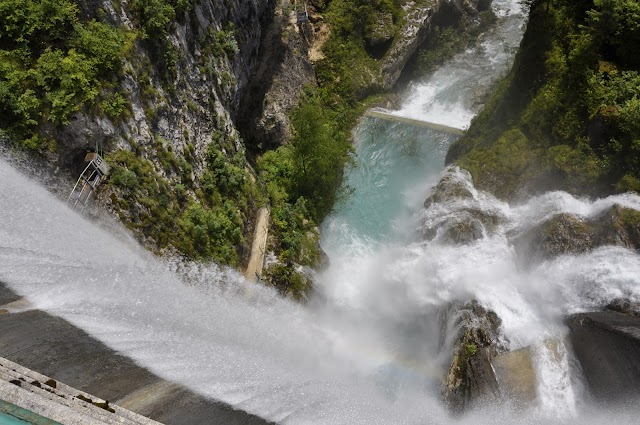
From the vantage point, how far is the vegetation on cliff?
15.2 metres

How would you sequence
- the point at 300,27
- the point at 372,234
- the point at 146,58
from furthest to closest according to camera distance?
the point at 300,27
the point at 372,234
the point at 146,58

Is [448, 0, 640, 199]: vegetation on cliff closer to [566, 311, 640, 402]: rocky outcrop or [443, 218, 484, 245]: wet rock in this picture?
[443, 218, 484, 245]: wet rock

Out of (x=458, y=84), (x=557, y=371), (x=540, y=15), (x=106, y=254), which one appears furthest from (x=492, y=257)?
(x=458, y=84)

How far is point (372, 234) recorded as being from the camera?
66.1 ft

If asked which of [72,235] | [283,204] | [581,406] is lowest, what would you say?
[581,406]

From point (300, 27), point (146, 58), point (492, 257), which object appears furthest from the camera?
point (300, 27)

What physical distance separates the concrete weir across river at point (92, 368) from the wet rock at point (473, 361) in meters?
6.97

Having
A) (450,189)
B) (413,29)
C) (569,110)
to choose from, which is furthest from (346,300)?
(413,29)

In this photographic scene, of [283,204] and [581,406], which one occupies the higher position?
[283,204]

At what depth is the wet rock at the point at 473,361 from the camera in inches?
510

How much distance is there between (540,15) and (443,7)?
1271cm

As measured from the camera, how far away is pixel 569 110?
16.6 m

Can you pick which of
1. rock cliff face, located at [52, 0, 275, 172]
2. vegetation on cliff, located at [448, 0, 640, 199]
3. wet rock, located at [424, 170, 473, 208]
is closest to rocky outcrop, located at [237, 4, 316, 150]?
rock cliff face, located at [52, 0, 275, 172]

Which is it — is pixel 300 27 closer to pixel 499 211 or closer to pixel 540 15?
pixel 540 15
